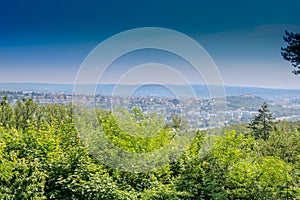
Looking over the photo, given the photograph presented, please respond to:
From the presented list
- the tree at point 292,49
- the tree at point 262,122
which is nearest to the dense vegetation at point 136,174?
the tree at point 292,49

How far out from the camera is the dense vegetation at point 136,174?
455 centimetres

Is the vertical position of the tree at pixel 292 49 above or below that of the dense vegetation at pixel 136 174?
above

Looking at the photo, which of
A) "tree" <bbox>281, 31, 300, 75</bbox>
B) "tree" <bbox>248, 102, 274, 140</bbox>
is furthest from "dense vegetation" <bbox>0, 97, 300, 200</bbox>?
"tree" <bbox>248, 102, 274, 140</bbox>

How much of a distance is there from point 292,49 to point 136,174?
16.5 ft

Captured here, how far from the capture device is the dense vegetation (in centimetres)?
455

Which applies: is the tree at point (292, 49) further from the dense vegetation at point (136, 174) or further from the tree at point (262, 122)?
the tree at point (262, 122)

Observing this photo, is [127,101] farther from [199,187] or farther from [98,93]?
[199,187]

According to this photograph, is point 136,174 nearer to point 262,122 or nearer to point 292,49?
point 292,49

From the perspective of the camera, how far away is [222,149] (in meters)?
5.43

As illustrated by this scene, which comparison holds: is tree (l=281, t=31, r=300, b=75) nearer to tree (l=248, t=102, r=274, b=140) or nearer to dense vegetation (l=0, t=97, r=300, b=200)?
dense vegetation (l=0, t=97, r=300, b=200)

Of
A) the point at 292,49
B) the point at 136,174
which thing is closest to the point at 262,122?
the point at 292,49

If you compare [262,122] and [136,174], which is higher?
[136,174]

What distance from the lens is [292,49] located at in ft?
23.1

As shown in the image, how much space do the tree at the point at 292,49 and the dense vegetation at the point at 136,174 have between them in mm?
2786
